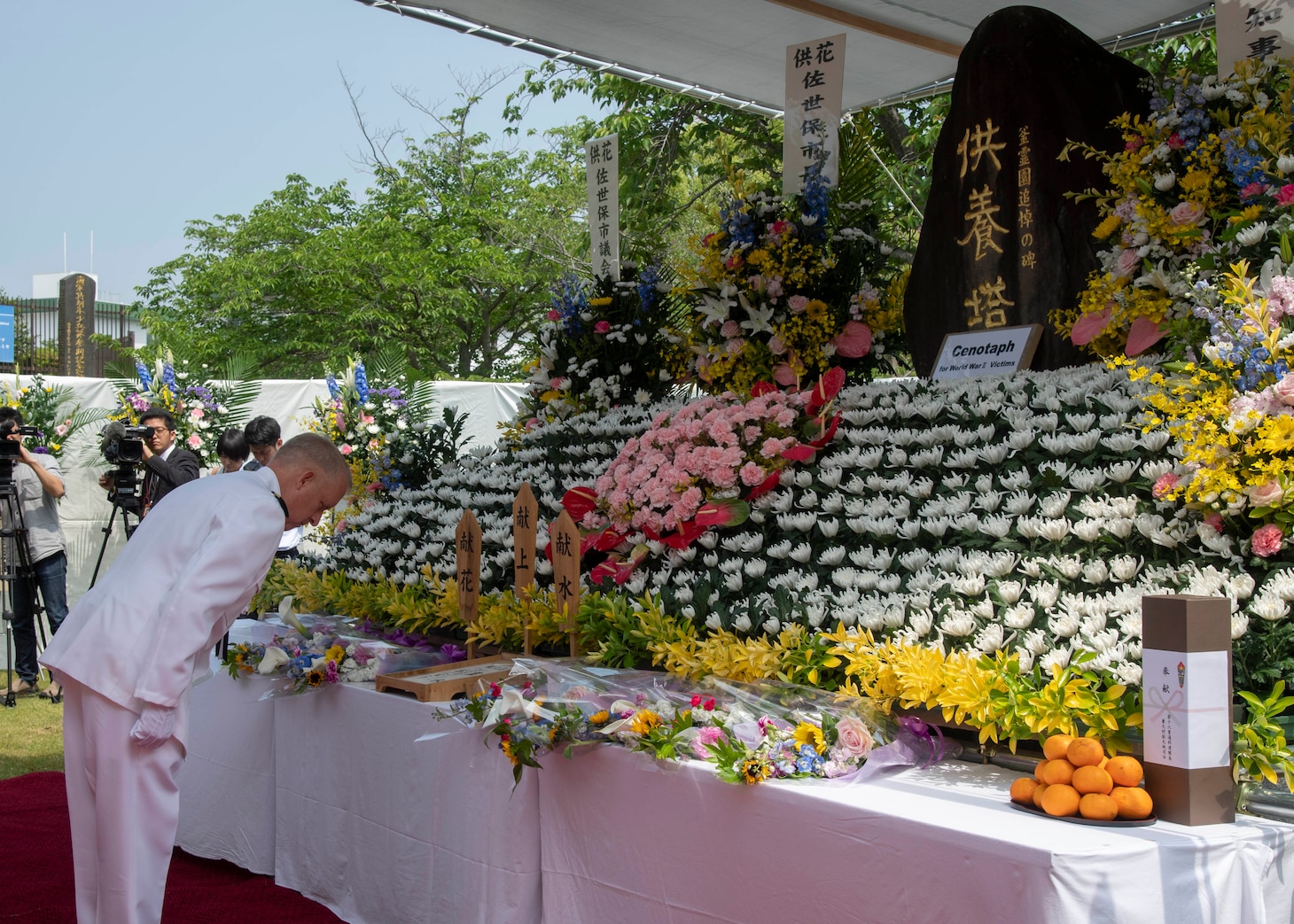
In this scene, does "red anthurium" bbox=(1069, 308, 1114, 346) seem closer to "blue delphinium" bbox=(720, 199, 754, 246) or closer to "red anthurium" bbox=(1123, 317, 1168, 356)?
"red anthurium" bbox=(1123, 317, 1168, 356)

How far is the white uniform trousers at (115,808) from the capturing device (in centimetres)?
229

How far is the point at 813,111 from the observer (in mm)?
4848

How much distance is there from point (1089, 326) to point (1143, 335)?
245 mm

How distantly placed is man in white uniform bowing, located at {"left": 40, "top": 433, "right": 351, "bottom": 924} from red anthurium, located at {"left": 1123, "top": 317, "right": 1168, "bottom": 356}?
2.43m

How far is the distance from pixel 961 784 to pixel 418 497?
2.80 m

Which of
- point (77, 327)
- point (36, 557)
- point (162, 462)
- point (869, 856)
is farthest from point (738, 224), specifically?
point (77, 327)

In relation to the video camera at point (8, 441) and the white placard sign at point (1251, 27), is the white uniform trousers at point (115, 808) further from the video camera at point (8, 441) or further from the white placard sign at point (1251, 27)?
the video camera at point (8, 441)

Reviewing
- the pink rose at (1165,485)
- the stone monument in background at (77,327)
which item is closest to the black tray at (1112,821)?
the pink rose at (1165,485)

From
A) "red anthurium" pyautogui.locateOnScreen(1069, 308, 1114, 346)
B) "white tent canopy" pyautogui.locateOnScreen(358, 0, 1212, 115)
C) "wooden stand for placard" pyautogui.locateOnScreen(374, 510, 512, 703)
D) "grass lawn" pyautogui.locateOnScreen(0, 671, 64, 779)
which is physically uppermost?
"white tent canopy" pyautogui.locateOnScreen(358, 0, 1212, 115)

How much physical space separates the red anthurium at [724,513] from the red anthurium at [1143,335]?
1259mm

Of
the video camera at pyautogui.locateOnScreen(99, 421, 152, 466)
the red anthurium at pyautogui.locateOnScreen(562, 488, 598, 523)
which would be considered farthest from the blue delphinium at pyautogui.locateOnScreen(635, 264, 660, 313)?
the video camera at pyautogui.locateOnScreen(99, 421, 152, 466)

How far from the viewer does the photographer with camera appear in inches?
225

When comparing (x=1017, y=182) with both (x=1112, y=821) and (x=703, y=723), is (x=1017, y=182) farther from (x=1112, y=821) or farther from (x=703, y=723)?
(x=1112, y=821)

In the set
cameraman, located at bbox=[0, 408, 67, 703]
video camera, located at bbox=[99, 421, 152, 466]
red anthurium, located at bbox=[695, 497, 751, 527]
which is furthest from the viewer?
cameraman, located at bbox=[0, 408, 67, 703]
